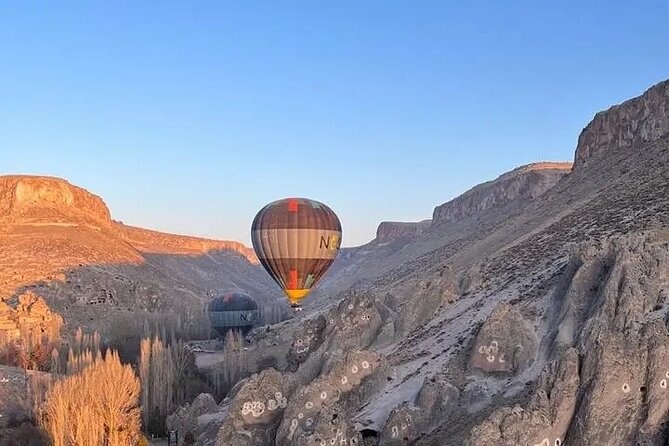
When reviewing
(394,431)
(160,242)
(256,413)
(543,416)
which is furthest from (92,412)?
(160,242)

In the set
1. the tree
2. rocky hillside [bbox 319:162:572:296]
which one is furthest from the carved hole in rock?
rocky hillside [bbox 319:162:572:296]

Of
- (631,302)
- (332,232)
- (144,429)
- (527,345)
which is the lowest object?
(144,429)

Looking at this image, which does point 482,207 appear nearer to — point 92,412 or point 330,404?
point 92,412

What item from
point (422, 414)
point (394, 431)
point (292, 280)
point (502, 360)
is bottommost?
point (394, 431)

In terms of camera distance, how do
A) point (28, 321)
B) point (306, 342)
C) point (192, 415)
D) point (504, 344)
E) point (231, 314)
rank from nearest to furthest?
point (504, 344), point (192, 415), point (306, 342), point (28, 321), point (231, 314)

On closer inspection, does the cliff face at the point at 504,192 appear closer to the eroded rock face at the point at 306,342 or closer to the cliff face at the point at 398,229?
the cliff face at the point at 398,229

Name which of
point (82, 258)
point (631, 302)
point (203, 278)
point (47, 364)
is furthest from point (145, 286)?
point (631, 302)

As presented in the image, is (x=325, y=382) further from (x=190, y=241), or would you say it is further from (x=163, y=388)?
(x=190, y=241)

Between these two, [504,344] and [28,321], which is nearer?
[504,344]
